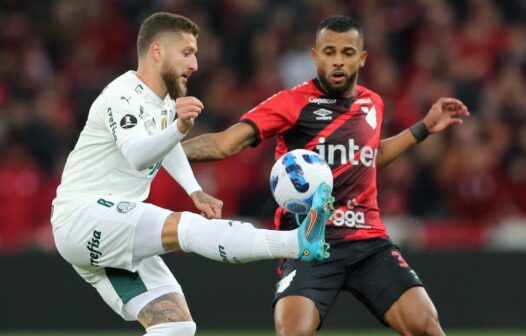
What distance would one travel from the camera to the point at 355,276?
7.33 meters

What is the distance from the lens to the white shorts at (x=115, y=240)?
6.57 meters

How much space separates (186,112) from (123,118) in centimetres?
48

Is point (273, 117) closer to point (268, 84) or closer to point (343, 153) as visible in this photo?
point (343, 153)

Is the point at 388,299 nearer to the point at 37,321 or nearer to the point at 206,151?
the point at 206,151

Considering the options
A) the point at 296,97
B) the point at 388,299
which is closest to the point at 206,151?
the point at 296,97

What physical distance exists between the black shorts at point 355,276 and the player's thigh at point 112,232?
39.8 inches

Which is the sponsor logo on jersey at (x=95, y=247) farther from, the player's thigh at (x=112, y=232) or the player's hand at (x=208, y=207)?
the player's hand at (x=208, y=207)

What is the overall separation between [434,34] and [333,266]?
7169 millimetres

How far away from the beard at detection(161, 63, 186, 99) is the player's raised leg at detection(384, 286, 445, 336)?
1.86 meters

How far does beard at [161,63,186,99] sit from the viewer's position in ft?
22.5

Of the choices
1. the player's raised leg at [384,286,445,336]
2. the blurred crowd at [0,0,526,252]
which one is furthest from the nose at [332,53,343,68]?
the blurred crowd at [0,0,526,252]

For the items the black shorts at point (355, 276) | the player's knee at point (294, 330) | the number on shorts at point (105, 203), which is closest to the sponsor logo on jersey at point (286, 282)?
the black shorts at point (355, 276)

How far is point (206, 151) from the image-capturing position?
7.29 metres

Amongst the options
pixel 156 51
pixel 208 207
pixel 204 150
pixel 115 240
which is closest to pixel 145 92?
pixel 156 51
